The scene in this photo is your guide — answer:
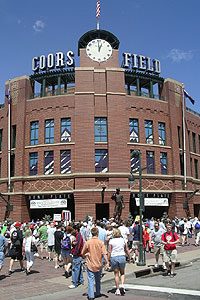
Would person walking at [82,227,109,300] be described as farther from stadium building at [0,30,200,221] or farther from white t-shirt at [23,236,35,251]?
stadium building at [0,30,200,221]

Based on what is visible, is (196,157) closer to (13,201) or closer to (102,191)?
(102,191)

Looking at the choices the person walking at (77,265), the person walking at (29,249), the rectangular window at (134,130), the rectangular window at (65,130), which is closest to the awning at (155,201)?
the rectangular window at (134,130)

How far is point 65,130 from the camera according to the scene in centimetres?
3412

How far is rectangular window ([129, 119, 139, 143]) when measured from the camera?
34.8 meters

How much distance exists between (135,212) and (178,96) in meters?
15.4

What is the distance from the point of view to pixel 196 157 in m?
40.8

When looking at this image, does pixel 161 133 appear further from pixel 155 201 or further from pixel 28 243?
pixel 28 243

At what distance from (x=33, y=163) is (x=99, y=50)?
15.7 metres

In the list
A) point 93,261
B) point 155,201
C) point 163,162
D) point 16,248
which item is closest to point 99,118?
point 163,162

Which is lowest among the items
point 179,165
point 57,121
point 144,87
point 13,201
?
point 13,201

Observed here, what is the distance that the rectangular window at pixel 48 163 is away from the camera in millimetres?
33594

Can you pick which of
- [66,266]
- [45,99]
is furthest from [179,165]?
[66,266]

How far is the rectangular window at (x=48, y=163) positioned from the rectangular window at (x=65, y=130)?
213 cm

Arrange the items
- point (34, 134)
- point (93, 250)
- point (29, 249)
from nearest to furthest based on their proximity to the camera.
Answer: point (93, 250) < point (29, 249) < point (34, 134)
